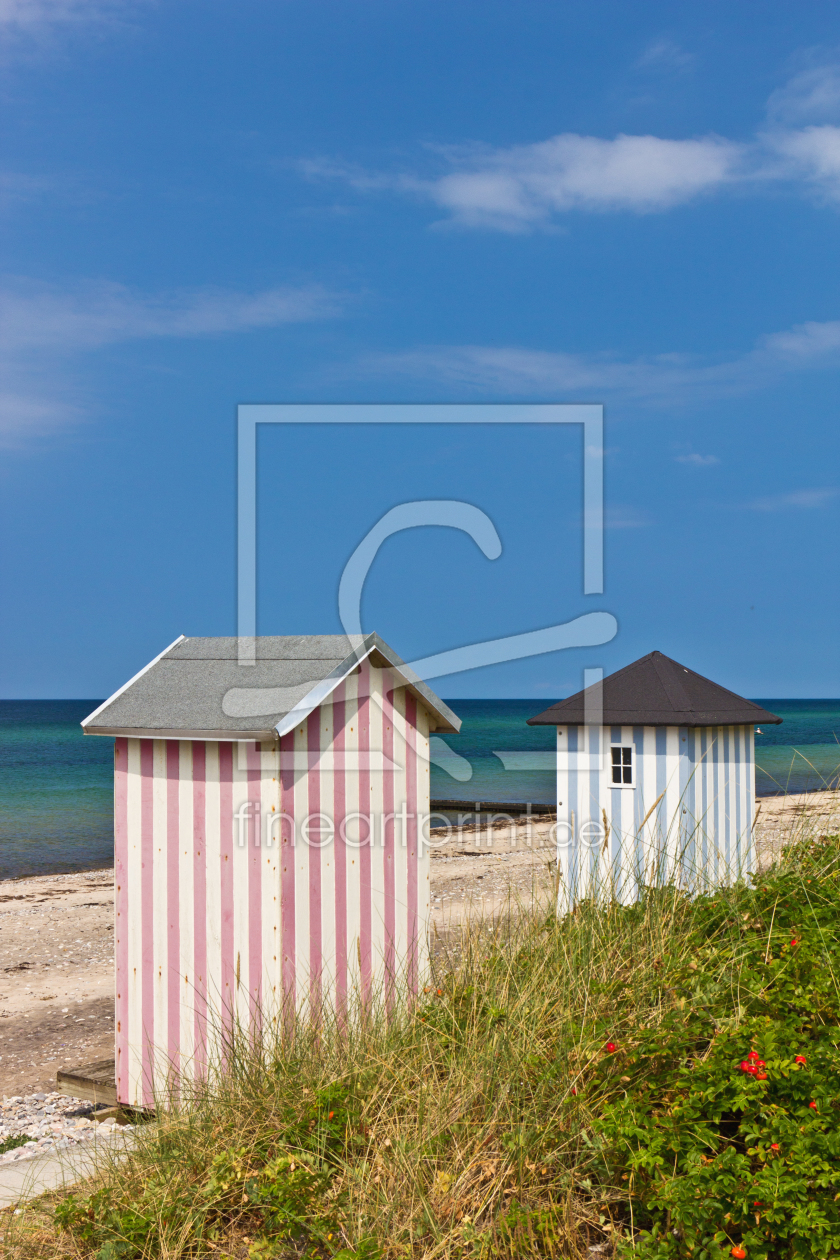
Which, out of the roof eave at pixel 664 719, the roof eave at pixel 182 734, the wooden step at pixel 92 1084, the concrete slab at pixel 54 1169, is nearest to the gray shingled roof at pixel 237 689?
the roof eave at pixel 182 734

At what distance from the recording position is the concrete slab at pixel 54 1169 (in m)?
4.41

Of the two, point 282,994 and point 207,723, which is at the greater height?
point 207,723

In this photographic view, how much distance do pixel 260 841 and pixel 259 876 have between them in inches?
7.7

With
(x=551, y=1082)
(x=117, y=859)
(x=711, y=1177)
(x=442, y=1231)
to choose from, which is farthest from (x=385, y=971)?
(x=711, y=1177)

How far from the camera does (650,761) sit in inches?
357

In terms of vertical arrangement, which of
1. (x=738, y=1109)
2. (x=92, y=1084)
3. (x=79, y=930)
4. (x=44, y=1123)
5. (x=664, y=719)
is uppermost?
(x=664, y=719)

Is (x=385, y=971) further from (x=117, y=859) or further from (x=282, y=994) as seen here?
(x=117, y=859)

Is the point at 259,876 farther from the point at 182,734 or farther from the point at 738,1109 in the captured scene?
the point at 738,1109

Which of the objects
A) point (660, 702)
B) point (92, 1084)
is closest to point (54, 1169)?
point (92, 1084)

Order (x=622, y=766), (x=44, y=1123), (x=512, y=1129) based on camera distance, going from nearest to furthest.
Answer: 1. (x=512, y=1129)
2. (x=44, y=1123)
3. (x=622, y=766)

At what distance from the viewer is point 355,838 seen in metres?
5.98

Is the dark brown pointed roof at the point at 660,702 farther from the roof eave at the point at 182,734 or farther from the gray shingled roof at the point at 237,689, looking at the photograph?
the roof eave at the point at 182,734

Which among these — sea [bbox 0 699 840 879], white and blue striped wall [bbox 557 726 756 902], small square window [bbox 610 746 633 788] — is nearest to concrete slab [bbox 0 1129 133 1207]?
sea [bbox 0 699 840 879]

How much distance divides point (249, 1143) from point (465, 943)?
180cm
